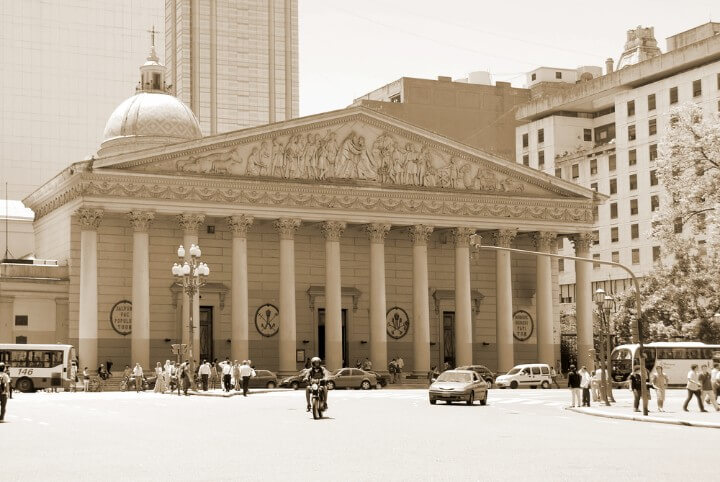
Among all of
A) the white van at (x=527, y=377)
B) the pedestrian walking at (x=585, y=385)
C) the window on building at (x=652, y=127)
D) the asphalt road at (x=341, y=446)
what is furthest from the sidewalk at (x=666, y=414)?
the window on building at (x=652, y=127)

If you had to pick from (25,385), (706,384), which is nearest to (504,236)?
(25,385)

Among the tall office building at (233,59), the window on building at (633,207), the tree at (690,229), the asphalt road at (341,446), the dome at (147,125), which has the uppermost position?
the tall office building at (233,59)

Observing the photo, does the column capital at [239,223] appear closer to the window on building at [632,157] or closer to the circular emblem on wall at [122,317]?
the circular emblem on wall at [122,317]

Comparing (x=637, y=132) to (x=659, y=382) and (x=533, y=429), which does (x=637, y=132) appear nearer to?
(x=659, y=382)

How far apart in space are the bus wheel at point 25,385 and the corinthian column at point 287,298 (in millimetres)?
14810

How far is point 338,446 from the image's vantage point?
24.1 metres

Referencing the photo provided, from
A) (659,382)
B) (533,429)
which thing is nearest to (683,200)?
(659,382)

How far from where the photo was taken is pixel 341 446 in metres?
24.2

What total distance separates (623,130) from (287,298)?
4704 cm

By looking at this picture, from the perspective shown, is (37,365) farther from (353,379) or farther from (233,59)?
(233,59)

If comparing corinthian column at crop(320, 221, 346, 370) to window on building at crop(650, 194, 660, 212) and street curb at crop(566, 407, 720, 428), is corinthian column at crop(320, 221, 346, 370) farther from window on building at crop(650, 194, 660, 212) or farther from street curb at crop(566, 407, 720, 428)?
window on building at crop(650, 194, 660, 212)

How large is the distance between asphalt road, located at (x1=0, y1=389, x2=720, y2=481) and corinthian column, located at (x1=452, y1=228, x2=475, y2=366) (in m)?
34.1

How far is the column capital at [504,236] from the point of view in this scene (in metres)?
76.8

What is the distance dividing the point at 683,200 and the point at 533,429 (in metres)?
23.3
